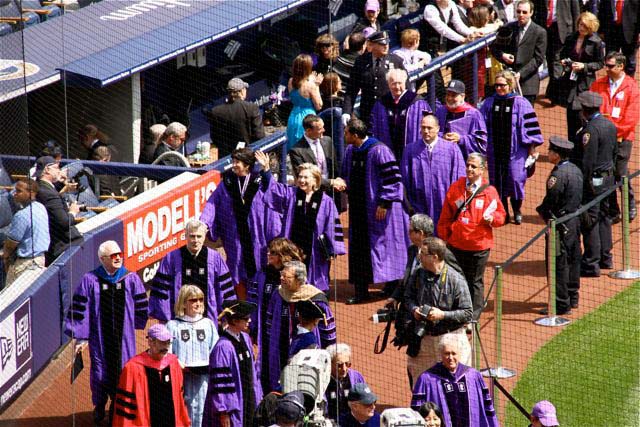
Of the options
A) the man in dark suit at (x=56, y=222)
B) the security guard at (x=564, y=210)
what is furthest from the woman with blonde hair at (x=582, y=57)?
the man in dark suit at (x=56, y=222)

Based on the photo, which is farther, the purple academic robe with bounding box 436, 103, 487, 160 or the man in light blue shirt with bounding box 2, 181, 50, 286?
the purple academic robe with bounding box 436, 103, 487, 160

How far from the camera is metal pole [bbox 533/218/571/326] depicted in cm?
1143

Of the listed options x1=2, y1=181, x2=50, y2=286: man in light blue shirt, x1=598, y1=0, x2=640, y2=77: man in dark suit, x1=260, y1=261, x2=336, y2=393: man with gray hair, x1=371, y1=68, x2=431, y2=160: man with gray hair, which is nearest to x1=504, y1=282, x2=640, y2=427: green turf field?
x1=260, y1=261, x2=336, y2=393: man with gray hair

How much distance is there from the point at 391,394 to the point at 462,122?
8.78 feet

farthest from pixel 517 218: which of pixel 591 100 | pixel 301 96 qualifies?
pixel 301 96

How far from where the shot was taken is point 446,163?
1180 cm

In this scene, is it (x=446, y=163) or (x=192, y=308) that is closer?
(x=192, y=308)

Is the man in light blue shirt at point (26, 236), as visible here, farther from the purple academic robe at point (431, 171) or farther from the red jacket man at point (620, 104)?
the red jacket man at point (620, 104)

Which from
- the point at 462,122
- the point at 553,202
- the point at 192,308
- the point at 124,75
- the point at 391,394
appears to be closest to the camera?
the point at 192,308

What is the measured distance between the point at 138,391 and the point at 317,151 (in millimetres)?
3176

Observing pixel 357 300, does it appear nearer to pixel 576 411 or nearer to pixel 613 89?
pixel 576 411

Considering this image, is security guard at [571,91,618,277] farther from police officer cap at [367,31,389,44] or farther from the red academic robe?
the red academic robe

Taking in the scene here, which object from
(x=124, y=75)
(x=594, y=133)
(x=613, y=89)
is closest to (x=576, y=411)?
(x=594, y=133)

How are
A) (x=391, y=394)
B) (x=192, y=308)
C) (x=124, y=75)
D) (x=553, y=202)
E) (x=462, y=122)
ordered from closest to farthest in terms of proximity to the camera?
(x=192, y=308)
(x=391, y=394)
(x=553, y=202)
(x=462, y=122)
(x=124, y=75)
